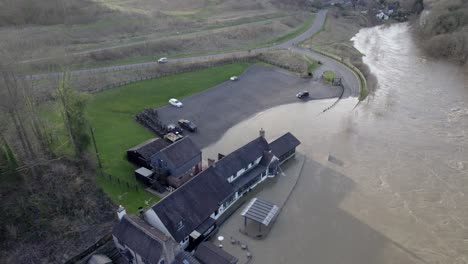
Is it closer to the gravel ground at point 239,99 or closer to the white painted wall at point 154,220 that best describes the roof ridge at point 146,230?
the white painted wall at point 154,220

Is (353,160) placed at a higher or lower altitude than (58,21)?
lower

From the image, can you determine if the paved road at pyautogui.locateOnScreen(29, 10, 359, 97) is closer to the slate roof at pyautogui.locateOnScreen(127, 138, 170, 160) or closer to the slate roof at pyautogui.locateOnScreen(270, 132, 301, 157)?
the slate roof at pyautogui.locateOnScreen(127, 138, 170, 160)

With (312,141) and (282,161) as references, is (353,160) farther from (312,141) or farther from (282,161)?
(282,161)

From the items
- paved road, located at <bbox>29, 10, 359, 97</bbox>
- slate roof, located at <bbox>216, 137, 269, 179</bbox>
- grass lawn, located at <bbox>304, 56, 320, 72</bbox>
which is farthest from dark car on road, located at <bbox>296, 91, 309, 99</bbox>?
slate roof, located at <bbox>216, 137, 269, 179</bbox>

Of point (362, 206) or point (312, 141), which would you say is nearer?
point (362, 206)

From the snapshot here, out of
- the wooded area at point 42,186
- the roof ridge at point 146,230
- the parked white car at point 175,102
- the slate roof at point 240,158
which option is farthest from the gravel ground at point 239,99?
the roof ridge at point 146,230

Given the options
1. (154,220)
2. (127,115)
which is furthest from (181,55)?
(154,220)

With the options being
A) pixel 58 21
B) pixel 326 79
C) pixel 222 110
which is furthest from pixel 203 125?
pixel 58 21
